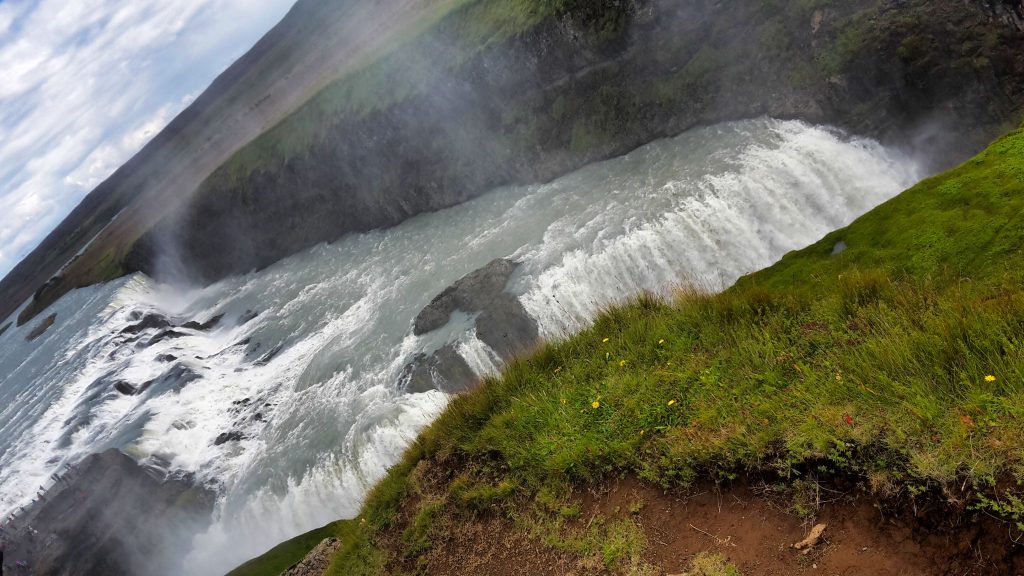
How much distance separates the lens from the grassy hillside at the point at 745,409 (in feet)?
15.0

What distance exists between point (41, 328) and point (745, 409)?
68.0m

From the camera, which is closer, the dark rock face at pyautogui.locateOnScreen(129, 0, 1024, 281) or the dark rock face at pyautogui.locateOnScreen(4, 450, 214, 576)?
the dark rock face at pyautogui.locateOnScreen(129, 0, 1024, 281)

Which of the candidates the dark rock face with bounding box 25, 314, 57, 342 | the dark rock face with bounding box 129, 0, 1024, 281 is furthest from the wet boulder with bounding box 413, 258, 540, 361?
the dark rock face with bounding box 25, 314, 57, 342

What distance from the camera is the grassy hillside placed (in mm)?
4578

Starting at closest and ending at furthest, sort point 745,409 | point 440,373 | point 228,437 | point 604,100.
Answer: point 745,409 < point 440,373 < point 228,437 < point 604,100

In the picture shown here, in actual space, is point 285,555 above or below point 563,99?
below

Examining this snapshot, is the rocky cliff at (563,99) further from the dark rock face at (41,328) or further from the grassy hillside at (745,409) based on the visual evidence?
the grassy hillside at (745,409)

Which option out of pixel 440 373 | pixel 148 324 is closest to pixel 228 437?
pixel 440 373

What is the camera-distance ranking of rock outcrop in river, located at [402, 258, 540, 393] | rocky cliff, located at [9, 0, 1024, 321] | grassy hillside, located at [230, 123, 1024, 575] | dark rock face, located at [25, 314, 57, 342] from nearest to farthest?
grassy hillside, located at [230, 123, 1024, 575]
rock outcrop in river, located at [402, 258, 540, 393]
rocky cliff, located at [9, 0, 1024, 321]
dark rock face, located at [25, 314, 57, 342]

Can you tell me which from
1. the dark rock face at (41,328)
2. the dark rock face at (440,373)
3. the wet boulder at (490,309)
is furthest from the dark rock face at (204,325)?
the dark rock face at (41,328)

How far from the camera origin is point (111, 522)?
892 inches

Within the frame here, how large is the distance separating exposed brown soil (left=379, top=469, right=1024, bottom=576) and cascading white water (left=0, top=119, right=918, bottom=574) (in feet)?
22.1

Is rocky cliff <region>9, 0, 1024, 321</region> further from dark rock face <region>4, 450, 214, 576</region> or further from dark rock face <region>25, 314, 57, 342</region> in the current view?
dark rock face <region>4, 450, 214, 576</region>

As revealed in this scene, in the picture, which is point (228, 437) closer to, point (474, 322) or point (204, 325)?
point (474, 322)
